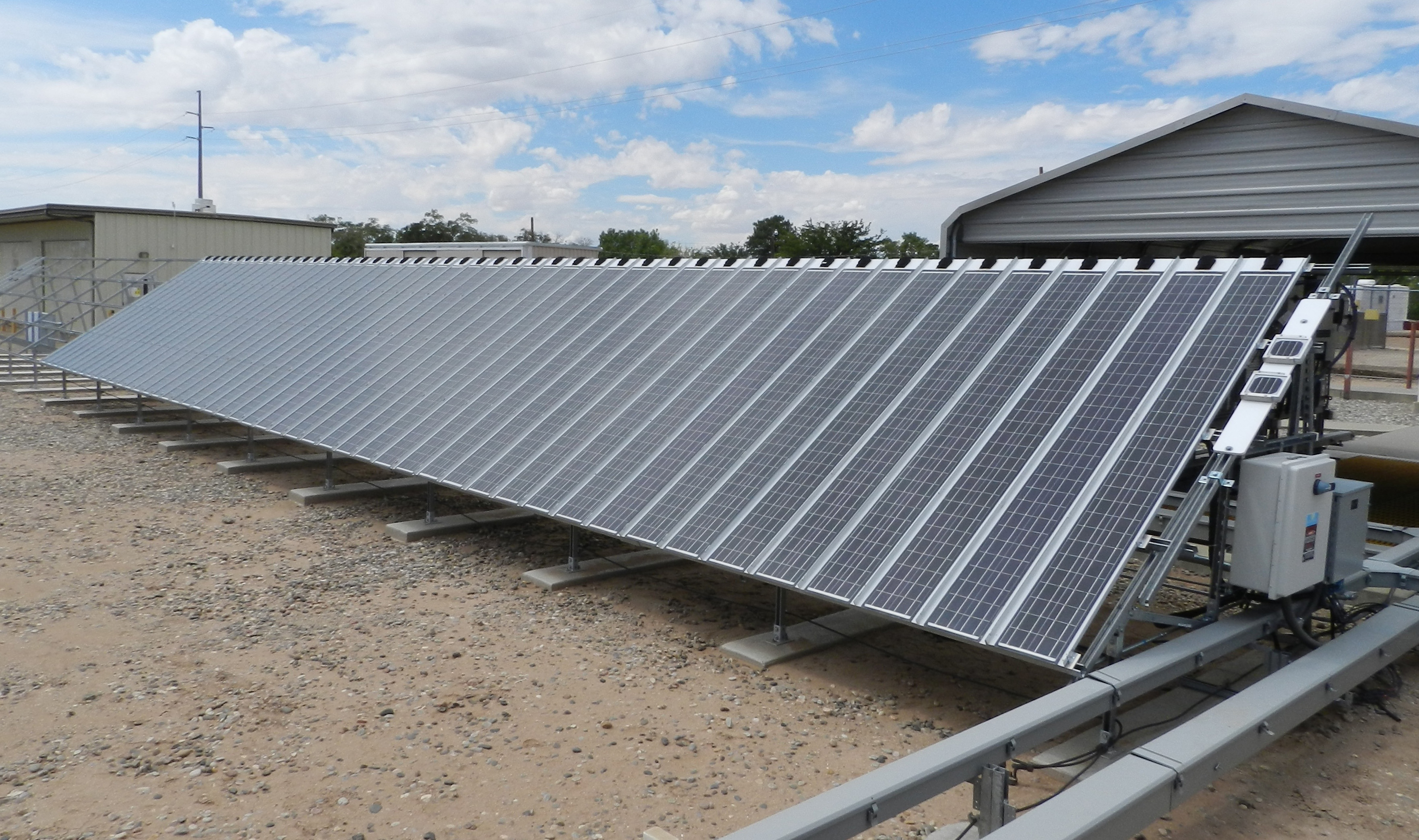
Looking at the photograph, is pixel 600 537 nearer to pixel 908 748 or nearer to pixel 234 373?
pixel 908 748

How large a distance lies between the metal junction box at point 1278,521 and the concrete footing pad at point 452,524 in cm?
612

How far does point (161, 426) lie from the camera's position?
16.4 meters

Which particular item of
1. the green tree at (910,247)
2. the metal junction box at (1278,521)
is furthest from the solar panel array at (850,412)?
the green tree at (910,247)

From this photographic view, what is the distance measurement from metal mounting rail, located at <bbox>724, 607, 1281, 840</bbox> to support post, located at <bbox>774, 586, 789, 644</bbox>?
235cm

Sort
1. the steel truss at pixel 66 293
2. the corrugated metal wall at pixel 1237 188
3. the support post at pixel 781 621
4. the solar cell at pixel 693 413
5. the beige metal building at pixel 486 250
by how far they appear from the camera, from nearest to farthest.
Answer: the support post at pixel 781 621 < the solar cell at pixel 693 413 < the corrugated metal wall at pixel 1237 188 < the steel truss at pixel 66 293 < the beige metal building at pixel 486 250

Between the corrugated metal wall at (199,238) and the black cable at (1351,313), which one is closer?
the black cable at (1351,313)

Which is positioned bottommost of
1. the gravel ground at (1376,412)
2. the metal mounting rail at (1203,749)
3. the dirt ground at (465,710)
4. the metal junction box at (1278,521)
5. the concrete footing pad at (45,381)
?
the dirt ground at (465,710)

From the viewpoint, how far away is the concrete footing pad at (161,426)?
16.2 m

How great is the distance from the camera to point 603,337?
978 centimetres

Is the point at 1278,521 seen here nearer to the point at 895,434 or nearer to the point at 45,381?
the point at 895,434

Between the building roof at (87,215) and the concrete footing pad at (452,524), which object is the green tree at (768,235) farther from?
the concrete footing pad at (452,524)

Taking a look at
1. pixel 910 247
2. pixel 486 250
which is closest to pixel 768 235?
pixel 910 247

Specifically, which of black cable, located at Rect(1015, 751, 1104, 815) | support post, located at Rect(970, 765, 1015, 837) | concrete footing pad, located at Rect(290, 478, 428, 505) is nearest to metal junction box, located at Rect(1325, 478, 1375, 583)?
black cable, located at Rect(1015, 751, 1104, 815)

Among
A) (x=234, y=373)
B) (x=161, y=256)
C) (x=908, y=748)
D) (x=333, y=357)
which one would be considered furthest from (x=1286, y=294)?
(x=161, y=256)
